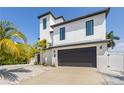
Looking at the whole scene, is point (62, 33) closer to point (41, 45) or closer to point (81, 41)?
point (81, 41)

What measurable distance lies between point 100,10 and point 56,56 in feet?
25.7

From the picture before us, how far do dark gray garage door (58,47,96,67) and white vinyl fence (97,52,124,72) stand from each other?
3.61 ft

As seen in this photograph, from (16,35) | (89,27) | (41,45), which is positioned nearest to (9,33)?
(16,35)

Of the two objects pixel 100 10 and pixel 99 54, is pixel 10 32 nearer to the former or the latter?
pixel 99 54

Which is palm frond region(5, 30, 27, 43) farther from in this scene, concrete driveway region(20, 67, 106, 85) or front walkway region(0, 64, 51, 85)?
concrete driveway region(20, 67, 106, 85)

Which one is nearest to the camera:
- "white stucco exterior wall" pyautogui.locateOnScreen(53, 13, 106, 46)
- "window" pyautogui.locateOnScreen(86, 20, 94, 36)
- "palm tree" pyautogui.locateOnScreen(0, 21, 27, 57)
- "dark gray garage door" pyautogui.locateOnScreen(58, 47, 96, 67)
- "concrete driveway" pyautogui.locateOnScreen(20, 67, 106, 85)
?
"concrete driveway" pyautogui.locateOnScreen(20, 67, 106, 85)

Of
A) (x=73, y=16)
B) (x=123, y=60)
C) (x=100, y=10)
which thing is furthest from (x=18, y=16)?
(x=123, y=60)

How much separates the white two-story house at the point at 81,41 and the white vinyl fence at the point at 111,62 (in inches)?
14.5

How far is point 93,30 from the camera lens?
14383 millimetres

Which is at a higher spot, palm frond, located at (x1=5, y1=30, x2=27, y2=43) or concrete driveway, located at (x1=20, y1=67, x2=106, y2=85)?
palm frond, located at (x1=5, y1=30, x2=27, y2=43)

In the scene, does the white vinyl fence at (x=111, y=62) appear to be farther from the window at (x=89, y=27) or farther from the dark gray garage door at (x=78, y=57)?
the window at (x=89, y=27)

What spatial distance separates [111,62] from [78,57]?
372cm

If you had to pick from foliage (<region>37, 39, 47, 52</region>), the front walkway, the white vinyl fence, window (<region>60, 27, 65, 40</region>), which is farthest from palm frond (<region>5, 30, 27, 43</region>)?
foliage (<region>37, 39, 47, 52</region>)

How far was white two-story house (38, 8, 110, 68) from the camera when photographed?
13731mm
